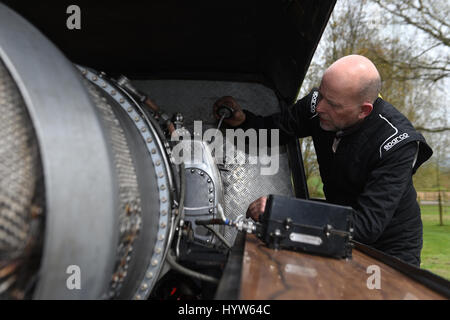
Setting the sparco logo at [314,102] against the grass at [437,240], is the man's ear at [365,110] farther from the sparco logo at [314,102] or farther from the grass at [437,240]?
the grass at [437,240]

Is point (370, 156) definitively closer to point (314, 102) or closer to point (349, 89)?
point (349, 89)

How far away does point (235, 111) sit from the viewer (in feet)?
6.77

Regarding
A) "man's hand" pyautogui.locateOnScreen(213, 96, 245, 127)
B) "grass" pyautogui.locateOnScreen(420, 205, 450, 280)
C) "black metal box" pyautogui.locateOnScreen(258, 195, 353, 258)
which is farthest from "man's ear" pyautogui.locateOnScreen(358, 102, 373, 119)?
"grass" pyautogui.locateOnScreen(420, 205, 450, 280)

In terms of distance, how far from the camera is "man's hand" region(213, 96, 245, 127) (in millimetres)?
2053

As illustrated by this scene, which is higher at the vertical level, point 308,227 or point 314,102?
point 314,102

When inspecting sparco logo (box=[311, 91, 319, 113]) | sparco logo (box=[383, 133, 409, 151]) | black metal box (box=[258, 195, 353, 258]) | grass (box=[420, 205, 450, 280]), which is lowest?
grass (box=[420, 205, 450, 280])

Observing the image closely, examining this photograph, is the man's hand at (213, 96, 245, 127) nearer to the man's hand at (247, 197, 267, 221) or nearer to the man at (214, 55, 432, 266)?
the man at (214, 55, 432, 266)

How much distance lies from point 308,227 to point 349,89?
2.76 feet

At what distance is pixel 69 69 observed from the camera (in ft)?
2.35

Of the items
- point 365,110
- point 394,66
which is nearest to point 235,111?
point 365,110

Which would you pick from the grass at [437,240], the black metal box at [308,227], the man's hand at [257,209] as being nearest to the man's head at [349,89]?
the man's hand at [257,209]
